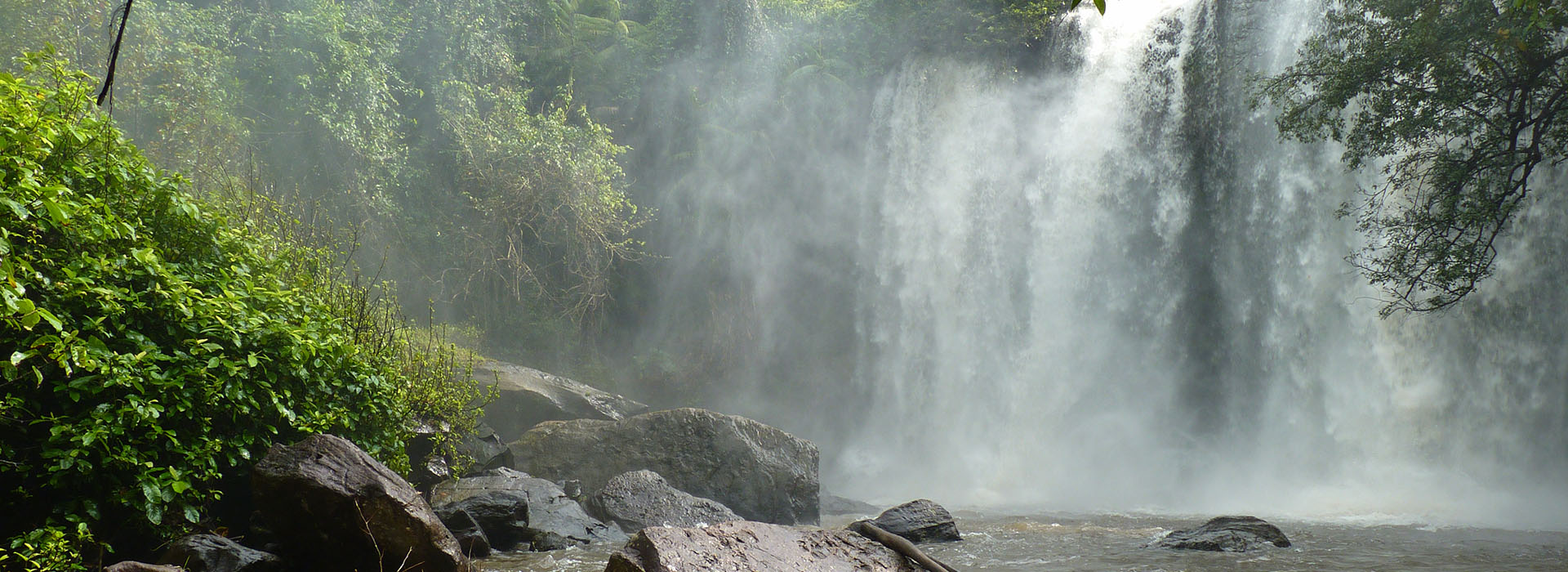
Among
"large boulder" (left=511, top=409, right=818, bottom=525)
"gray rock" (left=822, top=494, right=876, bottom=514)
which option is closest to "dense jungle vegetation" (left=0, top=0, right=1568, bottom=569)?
"large boulder" (left=511, top=409, right=818, bottom=525)

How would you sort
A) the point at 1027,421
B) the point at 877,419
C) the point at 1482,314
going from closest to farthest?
the point at 1482,314, the point at 1027,421, the point at 877,419

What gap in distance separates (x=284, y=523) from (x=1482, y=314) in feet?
47.1

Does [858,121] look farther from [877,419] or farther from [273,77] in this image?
[273,77]

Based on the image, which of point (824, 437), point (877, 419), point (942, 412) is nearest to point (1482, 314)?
point (942, 412)

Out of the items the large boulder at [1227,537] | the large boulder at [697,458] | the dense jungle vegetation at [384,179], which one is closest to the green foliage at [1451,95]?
the dense jungle vegetation at [384,179]

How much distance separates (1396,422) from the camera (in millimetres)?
12477

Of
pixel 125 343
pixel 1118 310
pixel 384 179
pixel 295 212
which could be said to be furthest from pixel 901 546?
pixel 384 179

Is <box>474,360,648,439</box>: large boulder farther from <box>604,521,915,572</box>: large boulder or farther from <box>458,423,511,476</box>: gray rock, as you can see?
<box>604,521,915,572</box>: large boulder

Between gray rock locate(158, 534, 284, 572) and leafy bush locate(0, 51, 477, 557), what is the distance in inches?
4.9

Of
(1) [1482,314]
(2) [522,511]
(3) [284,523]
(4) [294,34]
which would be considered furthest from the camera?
(4) [294,34]

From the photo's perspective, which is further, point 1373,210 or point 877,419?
point 877,419

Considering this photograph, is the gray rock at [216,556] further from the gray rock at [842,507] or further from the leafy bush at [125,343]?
the gray rock at [842,507]

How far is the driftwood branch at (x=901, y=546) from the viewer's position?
4.43 metres

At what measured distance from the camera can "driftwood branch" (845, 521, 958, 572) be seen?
4.43 m
